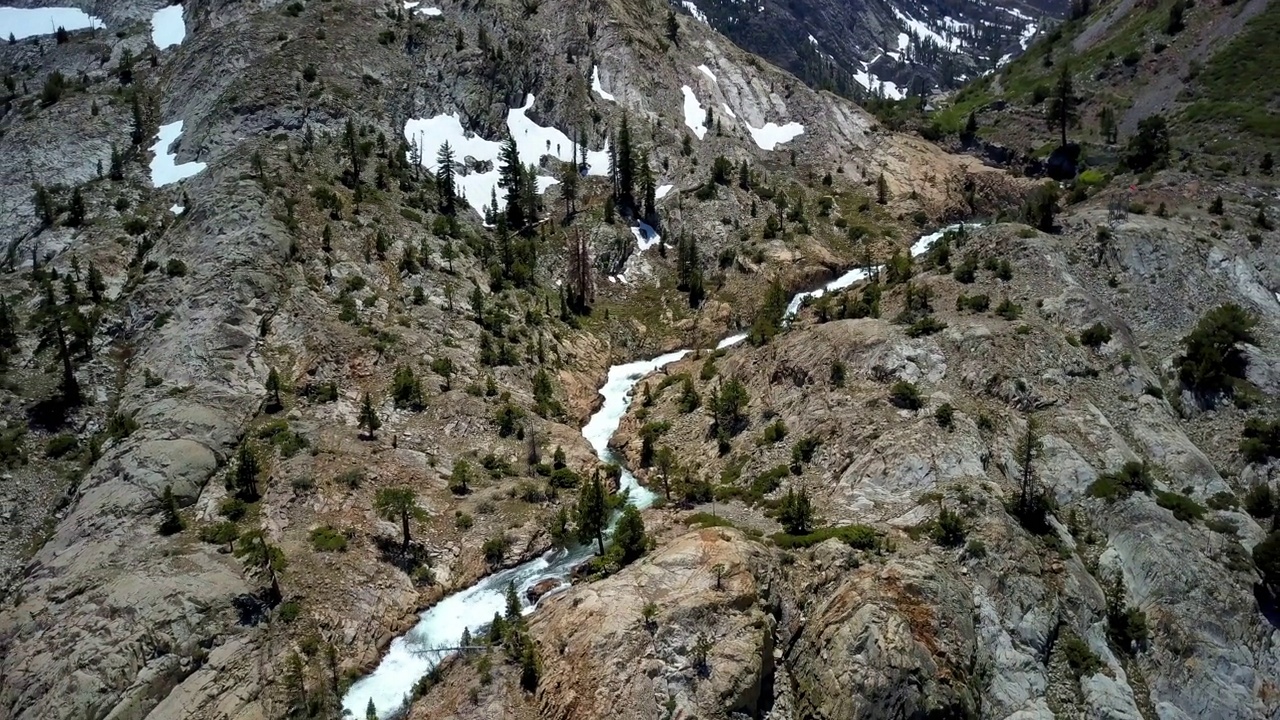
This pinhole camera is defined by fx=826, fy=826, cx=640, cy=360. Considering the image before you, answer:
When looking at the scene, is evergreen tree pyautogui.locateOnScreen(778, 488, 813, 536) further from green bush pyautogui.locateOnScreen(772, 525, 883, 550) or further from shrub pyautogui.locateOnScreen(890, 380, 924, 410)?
shrub pyautogui.locateOnScreen(890, 380, 924, 410)

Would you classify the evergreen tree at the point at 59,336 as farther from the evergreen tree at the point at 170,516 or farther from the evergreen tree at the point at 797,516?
the evergreen tree at the point at 797,516

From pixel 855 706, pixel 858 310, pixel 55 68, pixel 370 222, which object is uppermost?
pixel 55 68

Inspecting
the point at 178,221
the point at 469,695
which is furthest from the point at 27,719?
the point at 178,221

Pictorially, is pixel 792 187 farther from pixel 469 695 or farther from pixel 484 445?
pixel 469 695

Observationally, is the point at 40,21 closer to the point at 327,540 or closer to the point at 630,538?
the point at 327,540

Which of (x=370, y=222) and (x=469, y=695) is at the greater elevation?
(x=370, y=222)

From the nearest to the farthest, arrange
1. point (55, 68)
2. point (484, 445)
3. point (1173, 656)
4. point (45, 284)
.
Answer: point (1173, 656), point (484, 445), point (45, 284), point (55, 68)

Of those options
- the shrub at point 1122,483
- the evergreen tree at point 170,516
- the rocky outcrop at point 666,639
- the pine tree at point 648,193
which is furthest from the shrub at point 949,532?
the pine tree at point 648,193
